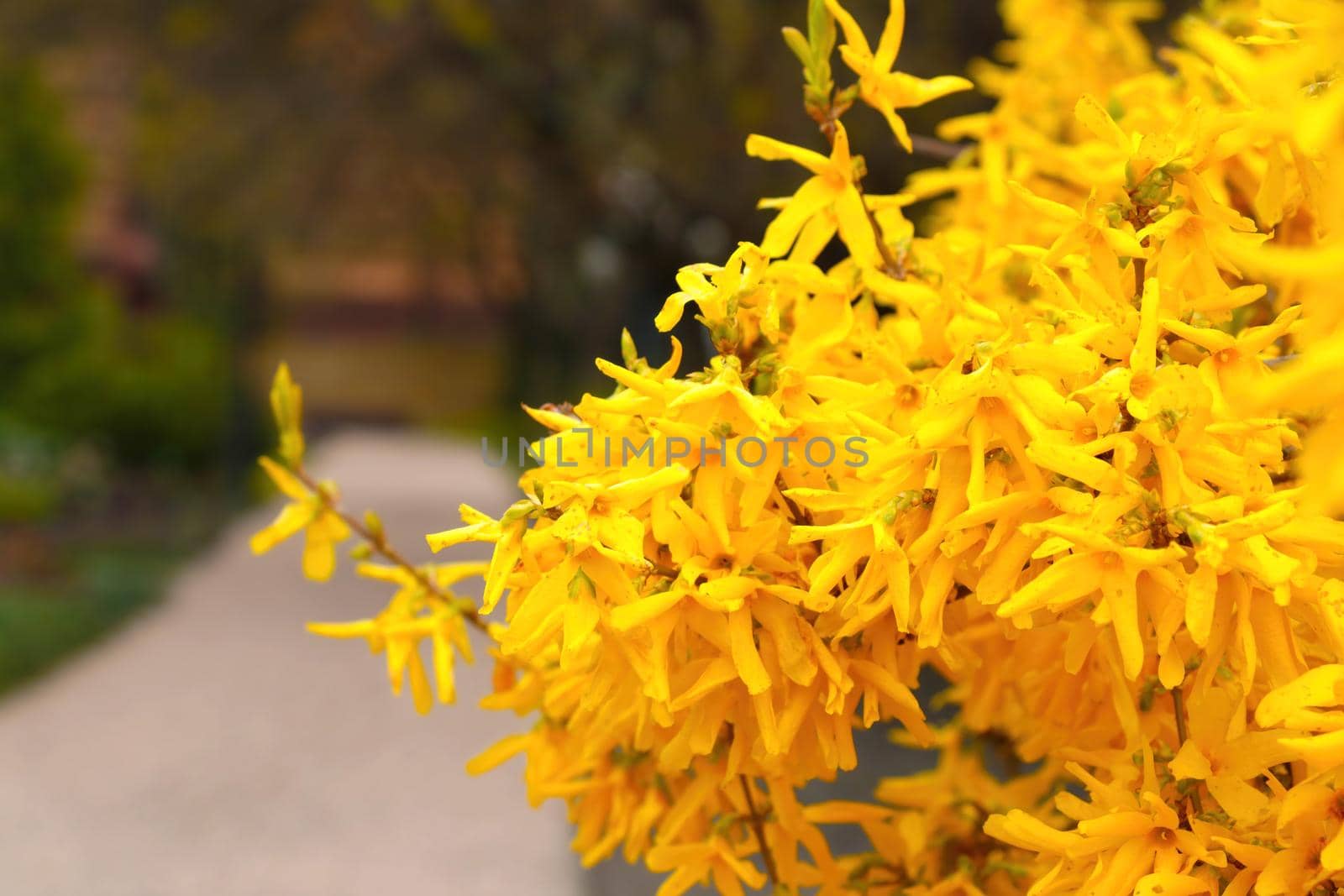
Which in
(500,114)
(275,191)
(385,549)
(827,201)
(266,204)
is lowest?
(266,204)

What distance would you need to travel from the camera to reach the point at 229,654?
5816mm

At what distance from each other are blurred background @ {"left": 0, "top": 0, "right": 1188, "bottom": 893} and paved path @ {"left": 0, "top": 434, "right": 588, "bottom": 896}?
0.23 feet

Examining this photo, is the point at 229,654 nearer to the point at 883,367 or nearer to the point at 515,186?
the point at 515,186

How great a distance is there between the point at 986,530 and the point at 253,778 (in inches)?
168

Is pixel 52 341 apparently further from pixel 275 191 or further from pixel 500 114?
pixel 500 114

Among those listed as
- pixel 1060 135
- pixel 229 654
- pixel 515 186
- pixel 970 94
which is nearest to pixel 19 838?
pixel 229 654

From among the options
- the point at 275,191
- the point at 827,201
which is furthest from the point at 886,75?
the point at 275,191

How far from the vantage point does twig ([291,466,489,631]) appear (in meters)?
0.85

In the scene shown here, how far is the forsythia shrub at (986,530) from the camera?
1.74 feet

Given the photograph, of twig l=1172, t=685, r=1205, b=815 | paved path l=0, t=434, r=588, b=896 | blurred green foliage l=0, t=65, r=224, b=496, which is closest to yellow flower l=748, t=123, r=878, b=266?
twig l=1172, t=685, r=1205, b=815

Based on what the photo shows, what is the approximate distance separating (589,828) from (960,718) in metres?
0.32

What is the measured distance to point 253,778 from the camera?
4.33 metres

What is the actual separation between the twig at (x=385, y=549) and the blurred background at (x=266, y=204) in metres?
0.68

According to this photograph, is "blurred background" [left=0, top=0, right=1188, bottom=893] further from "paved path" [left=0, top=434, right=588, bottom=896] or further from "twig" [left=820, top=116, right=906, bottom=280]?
"twig" [left=820, top=116, right=906, bottom=280]
